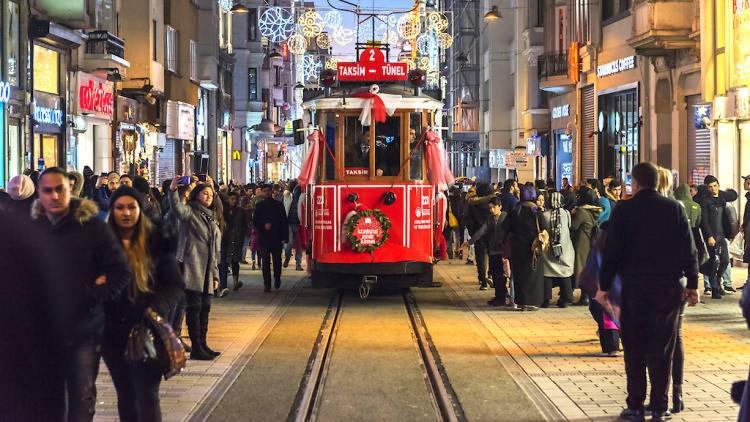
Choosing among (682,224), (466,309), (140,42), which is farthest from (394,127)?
(140,42)

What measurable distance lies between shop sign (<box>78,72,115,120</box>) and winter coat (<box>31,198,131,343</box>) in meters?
25.1

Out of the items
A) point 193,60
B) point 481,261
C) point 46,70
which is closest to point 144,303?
point 481,261

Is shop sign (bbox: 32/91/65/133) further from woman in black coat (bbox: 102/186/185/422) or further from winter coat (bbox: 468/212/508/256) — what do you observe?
woman in black coat (bbox: 102/186/185/422)

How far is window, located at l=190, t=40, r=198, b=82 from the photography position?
158 ft

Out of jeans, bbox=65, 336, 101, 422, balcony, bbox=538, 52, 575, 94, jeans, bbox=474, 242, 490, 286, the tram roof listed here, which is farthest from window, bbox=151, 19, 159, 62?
jeans, bbox=65, 336, 101, 422

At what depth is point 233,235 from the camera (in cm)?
2094

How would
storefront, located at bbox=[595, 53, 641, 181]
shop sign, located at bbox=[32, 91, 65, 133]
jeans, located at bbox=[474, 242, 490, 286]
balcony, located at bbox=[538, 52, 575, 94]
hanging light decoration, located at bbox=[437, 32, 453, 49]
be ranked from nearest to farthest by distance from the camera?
jeans, located at bbox=[474, 242, 490, 286] → shop sign, located at bbox=[32, 91, 65, 133] → storefront, located at bbox=[595, 53, 641, 181] → hanging light decoration, located at bbox=[437, 32, 453, 49] → balcony, located at bbox=[538, 52, 575, 94]

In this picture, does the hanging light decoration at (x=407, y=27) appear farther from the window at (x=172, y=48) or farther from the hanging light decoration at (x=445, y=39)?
the window at (x=172, y=48)

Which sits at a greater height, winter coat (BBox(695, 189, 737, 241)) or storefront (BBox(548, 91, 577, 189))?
storefront (BBox(548, 91, 577, 189))

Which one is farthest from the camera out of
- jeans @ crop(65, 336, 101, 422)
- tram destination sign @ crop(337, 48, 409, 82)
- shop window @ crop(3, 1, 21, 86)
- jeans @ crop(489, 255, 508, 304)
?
shop window @ crop(3, 1, 21, 86)

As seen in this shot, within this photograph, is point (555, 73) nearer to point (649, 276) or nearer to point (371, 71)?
point (371, 71)

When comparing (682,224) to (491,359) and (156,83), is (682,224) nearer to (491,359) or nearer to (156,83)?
(491,359)

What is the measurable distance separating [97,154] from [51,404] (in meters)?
28.7

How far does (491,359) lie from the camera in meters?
12.6
